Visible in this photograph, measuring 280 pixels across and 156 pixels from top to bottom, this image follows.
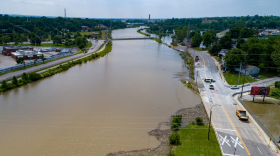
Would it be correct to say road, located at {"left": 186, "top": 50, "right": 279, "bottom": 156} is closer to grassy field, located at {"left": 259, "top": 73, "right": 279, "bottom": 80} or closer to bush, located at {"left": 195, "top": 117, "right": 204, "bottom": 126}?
bush, located at {"left": 195, "top": 117, "right": 204, "bottom": 126}

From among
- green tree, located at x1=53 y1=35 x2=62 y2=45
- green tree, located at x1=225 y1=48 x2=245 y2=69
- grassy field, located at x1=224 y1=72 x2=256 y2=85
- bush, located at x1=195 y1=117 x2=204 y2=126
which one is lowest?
bush, located at x1=195 y1=117 x2=204 y2=126

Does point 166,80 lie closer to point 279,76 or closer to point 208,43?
point 279,76

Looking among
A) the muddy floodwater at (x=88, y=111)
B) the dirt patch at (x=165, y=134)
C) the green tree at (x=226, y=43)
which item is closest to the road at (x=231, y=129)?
the dirt patch at (x=165, y=134)

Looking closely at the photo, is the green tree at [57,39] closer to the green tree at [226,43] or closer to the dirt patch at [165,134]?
the green tree at [226,43]

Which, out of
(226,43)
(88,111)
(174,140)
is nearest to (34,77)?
(88,111)

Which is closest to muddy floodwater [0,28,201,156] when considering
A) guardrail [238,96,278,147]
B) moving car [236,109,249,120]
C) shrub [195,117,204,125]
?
shrub [195,117,204,125]

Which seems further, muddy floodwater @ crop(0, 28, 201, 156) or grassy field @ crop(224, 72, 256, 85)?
grassy field @ crop(224, 72, 256, 85)

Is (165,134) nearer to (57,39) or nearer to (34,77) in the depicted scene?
(34,77)
